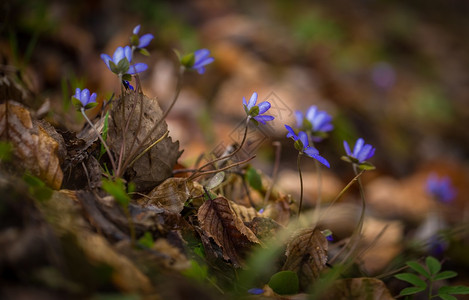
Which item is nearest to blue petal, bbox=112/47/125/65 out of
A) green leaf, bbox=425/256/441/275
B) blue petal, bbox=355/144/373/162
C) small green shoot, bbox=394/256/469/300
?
blue petal, bbox=355/144/373/162

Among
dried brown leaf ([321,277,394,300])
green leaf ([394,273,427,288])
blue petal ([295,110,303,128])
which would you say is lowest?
green leaf ([394,273,427,288])

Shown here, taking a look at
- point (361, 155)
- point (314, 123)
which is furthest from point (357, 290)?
point (314, 123)

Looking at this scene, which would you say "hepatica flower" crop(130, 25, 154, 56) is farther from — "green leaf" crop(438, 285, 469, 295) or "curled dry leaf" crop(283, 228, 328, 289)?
"green leaf" crop(438, 285, 469, 295)

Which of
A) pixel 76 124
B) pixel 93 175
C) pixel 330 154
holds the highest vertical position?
pixel 76 124

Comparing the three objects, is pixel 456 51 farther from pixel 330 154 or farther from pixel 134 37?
pixel 134 37

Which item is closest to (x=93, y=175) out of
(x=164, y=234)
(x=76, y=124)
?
(x=164, y=234)

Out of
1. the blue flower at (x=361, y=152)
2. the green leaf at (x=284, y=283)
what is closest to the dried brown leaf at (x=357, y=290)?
the green leaf at (x=284, y=283)

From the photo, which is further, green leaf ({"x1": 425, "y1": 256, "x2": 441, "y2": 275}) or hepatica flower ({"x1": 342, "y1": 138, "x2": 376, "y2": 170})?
green leaf ({"x1": 425, "y1": 256, "x2": 441, "y2": 275})
